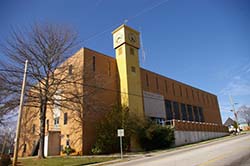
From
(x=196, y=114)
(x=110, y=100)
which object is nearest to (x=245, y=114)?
(x=196, y=114)

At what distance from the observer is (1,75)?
764 inches

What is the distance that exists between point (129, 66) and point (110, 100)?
610 centimetres

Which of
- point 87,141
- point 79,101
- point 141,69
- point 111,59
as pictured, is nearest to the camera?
point 79,101

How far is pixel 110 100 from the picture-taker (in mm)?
30297

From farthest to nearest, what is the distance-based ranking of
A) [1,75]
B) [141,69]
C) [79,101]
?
[141,69], [79,101], [1,75]

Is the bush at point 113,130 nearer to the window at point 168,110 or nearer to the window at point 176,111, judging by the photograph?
the window at point 168,110

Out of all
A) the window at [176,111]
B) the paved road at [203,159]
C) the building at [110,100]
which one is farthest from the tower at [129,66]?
the paved road at [203,159]

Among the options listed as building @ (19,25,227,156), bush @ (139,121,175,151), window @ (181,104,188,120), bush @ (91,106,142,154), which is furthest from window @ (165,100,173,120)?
bush @ (91,106,142,154)

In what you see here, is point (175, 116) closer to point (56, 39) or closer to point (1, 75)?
point (56, 39)

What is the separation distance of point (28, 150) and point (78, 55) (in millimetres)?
18504

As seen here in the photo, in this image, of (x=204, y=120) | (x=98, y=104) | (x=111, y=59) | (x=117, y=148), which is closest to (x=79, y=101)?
(x=98, y=104)

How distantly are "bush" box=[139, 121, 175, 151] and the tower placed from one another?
3.08 m

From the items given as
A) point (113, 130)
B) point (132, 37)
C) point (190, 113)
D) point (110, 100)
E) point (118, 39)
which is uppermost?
point (132, 37)

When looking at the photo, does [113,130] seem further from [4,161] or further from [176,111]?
[176,111]
